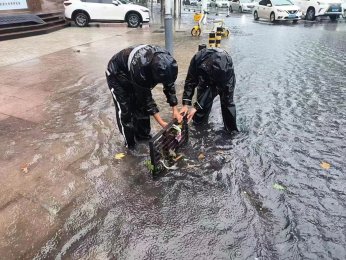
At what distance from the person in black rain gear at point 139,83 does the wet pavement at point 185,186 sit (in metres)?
0.35

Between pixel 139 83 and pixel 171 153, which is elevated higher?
pixel 139 83

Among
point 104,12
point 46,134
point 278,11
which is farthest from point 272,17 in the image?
point 46,134

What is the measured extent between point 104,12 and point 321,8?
13144 millimetres

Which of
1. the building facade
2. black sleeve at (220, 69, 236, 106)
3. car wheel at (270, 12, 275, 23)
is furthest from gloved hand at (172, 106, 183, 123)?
car wheel at (270, 12, 275, 23)

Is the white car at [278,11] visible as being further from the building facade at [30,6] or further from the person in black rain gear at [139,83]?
the person in black rain gear at [139,83]

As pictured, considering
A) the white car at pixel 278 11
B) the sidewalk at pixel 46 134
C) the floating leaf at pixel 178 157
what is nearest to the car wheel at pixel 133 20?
the sidewalk at pixel 46 134

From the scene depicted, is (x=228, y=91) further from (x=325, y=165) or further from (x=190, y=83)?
(x=325, y=165)

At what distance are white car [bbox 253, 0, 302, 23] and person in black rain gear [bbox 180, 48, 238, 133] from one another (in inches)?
643

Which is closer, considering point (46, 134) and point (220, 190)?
point (220, 190)

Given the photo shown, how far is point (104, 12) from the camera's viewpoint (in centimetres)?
1576

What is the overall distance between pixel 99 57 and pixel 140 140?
5.64m

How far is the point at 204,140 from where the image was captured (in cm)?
427

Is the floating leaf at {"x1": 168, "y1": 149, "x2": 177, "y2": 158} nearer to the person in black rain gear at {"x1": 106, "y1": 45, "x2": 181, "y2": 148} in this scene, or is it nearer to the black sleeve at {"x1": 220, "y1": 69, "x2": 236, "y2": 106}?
the person in black rain gear at {"x1": 106, "y1": 45, "x2": 181, "y2": 148}

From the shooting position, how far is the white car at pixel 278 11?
719 inches
